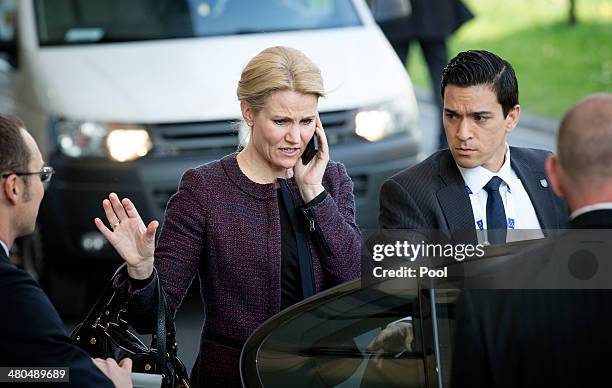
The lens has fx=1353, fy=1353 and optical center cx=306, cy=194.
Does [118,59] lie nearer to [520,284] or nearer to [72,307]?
[72,307]

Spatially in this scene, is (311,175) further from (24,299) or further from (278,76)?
(24,299)

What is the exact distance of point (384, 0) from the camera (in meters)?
8.97

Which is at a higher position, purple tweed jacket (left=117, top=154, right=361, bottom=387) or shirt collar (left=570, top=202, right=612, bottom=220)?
shirt collar (left=570, top=202, right=612, bottom=220)

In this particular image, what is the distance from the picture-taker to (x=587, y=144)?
2436mm

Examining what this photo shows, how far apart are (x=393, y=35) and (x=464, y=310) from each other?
7.89m

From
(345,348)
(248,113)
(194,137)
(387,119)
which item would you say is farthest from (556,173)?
(387,119)

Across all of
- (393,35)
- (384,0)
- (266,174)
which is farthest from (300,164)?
(393,35)

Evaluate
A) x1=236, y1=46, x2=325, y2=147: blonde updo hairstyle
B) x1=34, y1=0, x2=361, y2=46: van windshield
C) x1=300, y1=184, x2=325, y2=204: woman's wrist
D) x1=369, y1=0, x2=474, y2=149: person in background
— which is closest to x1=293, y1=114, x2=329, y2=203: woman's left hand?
x1=300, y1=184, x2=325, y2=204: woman's wrist

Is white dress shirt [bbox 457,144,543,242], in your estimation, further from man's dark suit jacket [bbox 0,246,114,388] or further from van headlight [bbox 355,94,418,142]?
van headlight [bbox 355,94,418,142]

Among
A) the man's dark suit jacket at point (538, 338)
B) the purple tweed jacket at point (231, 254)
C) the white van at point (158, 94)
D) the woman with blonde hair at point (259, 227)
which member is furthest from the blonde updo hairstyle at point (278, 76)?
the white van at point (158, 94)

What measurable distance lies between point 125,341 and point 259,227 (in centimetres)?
58

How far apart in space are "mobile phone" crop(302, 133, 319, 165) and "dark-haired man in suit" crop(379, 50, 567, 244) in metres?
0.23

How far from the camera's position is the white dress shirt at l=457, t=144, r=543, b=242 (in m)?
3.96

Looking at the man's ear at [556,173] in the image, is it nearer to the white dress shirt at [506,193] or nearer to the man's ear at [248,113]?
the white dress shirt at [506,193]
